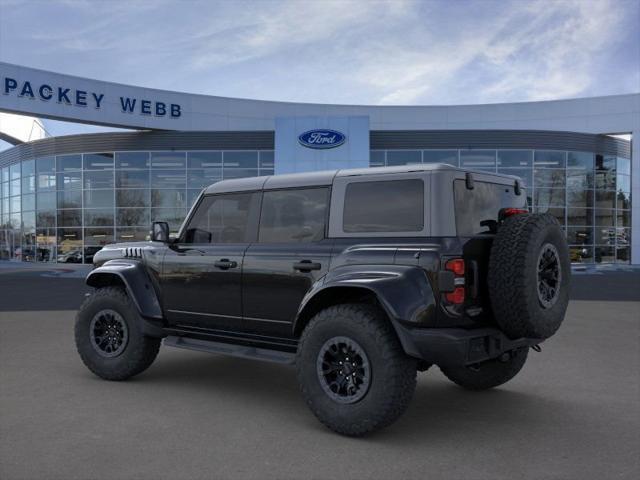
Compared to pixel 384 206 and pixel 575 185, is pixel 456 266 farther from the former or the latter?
pixel 575 185

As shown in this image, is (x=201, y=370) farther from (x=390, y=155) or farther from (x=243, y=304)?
(x=390, y=155)

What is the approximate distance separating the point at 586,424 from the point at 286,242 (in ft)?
9.07

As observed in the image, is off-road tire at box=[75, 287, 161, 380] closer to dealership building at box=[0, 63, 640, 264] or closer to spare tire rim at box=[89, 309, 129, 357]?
spare tire rim at box=[89, 309, 129, 357]

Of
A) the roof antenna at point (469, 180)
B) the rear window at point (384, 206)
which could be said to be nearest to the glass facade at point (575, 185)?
the rear window at point (384, 206)

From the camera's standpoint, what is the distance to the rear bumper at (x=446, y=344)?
3.80 meters

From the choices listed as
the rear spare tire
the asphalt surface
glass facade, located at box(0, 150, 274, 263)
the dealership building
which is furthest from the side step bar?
glass facade, located at box(0, 150, 274, 263)

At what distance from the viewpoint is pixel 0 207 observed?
32.1 m

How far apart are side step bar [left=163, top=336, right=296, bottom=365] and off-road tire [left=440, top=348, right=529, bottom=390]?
5.00 feet

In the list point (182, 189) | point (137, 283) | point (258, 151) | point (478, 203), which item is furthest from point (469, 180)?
point (182, 189)

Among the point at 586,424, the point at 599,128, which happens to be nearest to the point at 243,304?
Result: the point at 586,424

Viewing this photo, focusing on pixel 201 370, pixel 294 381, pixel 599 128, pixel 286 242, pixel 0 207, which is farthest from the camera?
pixel 0 207

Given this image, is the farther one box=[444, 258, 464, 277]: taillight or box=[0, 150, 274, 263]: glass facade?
box=[0, 150, 274, 263]: glass facade

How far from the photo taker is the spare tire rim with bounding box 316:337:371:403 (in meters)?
4.04

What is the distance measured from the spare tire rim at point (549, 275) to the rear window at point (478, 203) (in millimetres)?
470
